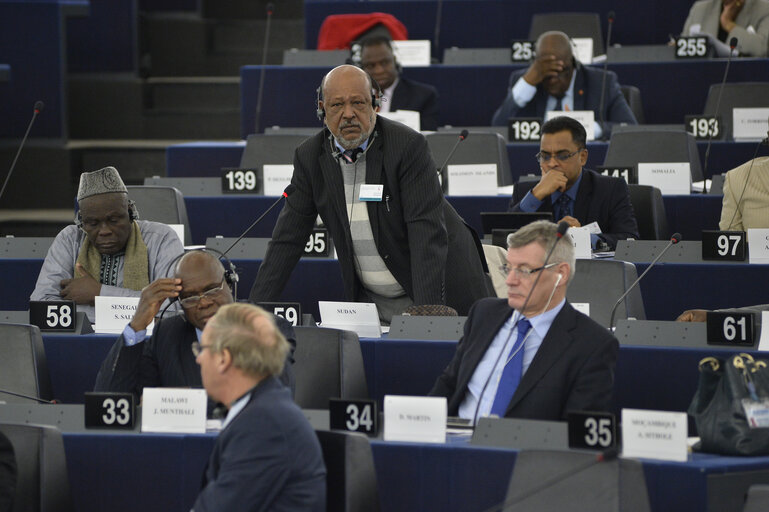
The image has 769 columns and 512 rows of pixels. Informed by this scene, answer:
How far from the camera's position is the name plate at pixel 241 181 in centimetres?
542

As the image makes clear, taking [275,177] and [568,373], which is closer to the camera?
[568,373]

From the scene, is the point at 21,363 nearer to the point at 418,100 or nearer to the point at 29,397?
the point at 29,397

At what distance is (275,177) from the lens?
5.44 metres

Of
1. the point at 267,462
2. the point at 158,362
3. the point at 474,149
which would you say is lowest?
the point at 267,462

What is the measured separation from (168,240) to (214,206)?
1.25 metres

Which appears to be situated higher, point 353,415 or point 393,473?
point 353,415

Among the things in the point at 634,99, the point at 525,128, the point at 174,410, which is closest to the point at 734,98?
the point at 634,99

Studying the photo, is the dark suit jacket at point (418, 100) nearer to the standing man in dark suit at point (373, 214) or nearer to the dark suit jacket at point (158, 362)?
the standing man in dark suit at point (373, 214)

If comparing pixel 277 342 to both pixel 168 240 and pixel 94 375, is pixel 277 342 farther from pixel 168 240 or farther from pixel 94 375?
pixel 168 240

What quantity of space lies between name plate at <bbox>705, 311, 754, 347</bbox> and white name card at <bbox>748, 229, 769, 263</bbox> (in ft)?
3.41

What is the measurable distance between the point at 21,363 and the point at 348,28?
4034mm

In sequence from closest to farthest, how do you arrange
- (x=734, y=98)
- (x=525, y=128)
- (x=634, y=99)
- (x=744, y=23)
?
(x=525, y=128) → (x=734, y=98) → (x=634, y=99) → (x=744, y=23)

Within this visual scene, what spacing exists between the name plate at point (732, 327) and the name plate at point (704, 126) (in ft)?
8.69

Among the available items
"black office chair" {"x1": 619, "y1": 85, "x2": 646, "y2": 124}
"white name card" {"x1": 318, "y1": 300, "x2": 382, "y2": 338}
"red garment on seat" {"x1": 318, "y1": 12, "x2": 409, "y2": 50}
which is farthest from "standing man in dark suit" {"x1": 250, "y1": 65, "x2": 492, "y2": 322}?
"red garment on seat" {"x1": 318, "y1": 12, "x2": 409, "y2": 50}
